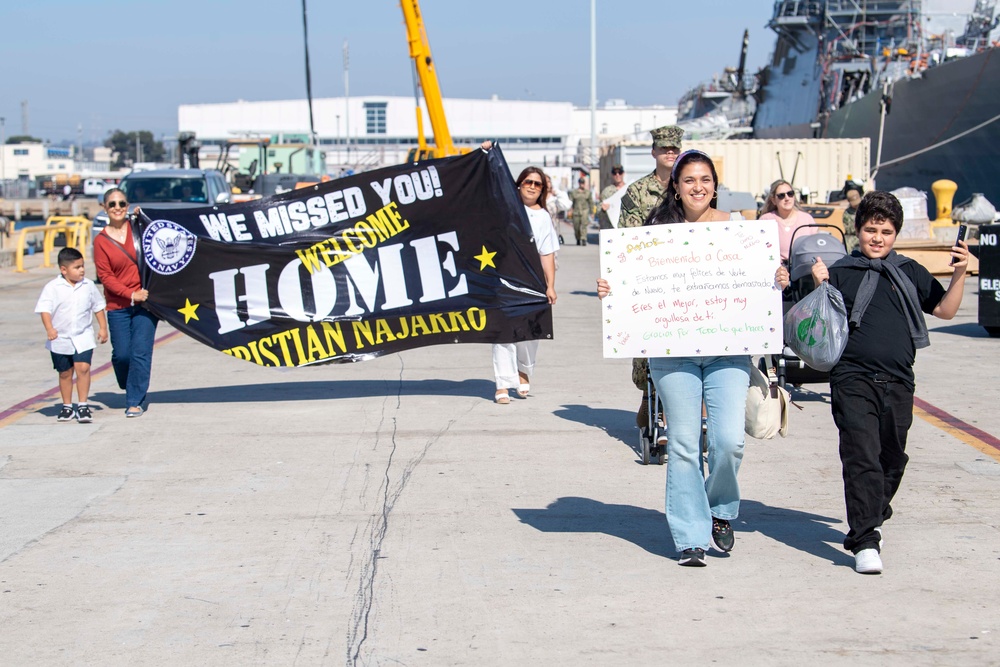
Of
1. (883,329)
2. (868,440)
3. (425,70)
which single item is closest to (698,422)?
(868,440)

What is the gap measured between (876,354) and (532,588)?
1814mm

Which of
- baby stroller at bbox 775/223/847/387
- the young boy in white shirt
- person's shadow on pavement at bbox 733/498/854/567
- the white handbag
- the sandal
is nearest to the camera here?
the white handbag

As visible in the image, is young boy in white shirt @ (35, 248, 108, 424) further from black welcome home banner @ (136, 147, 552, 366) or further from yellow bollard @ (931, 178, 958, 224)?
yellow bollard @ (931, 178, 958, 224)

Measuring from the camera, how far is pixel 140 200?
2127 centimetres

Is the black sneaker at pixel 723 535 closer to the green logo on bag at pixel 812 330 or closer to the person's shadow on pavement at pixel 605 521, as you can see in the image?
the person's shadow on pavement at pixel 605 521

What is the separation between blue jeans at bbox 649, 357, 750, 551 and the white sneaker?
0.62 m

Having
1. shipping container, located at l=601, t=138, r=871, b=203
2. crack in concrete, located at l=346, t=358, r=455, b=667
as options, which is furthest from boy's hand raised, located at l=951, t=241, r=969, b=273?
shipping container, located at l=601, t=138, r=871, b=203

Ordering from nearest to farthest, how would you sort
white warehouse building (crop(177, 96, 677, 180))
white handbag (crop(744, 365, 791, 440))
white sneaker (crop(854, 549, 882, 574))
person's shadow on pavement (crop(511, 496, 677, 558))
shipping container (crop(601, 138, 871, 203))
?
white sneaker (crop(854, 549, 882, 574)), white handbag (crop(744, 365, 791, 440)), person's shadow on pavement (crop(511, 496, 677, 558)), shipping container (crop(601, 138, 871, 203)), white warehouse building (crop(177, 96, 677, 180))

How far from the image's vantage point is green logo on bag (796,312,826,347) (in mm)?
5164

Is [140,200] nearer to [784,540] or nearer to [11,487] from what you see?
[11,487]

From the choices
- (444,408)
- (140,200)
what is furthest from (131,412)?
(140,200)

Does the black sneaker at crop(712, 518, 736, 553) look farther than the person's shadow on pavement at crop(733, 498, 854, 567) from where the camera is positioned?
No

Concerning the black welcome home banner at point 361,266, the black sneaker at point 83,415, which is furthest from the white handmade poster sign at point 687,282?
the black sneaker at point 83,415

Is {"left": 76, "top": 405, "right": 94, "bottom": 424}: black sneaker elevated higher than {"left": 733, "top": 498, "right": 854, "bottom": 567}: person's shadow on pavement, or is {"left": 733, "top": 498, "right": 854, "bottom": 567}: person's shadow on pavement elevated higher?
{"left": 76, "top": 405, "right": 94, "bottom": 424}: black sneaker
